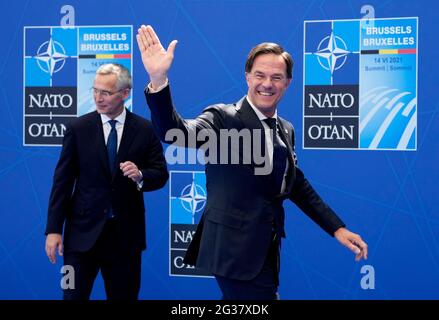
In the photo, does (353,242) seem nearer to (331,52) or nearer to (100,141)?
(100,141)

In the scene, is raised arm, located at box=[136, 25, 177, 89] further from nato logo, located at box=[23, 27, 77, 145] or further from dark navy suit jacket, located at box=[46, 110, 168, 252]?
nato logo, located at box=[23, 27, 77, 145]

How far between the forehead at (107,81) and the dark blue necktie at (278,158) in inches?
52.1

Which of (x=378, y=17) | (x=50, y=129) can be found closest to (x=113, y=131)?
(x=50, y=129)

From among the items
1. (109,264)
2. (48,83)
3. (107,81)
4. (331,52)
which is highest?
(331,52)

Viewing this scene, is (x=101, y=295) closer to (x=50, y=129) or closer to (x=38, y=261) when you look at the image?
(x=38, y=261)

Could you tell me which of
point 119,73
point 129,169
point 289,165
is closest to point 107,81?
point 119,73

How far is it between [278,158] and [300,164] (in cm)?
188

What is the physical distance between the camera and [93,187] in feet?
15.0

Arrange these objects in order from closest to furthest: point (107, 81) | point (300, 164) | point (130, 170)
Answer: point (130, 170) < point (107, 81) < point (300, 164)

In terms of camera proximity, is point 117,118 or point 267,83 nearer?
point 267,83

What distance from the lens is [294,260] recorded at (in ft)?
18.0

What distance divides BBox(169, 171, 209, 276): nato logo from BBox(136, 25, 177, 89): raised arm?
2528mm

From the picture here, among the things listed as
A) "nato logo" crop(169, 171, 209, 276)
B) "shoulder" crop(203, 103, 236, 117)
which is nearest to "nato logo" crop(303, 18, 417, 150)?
"nato logo" crop(169, 171, 209, 276)

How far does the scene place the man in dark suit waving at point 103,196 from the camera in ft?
14.9
